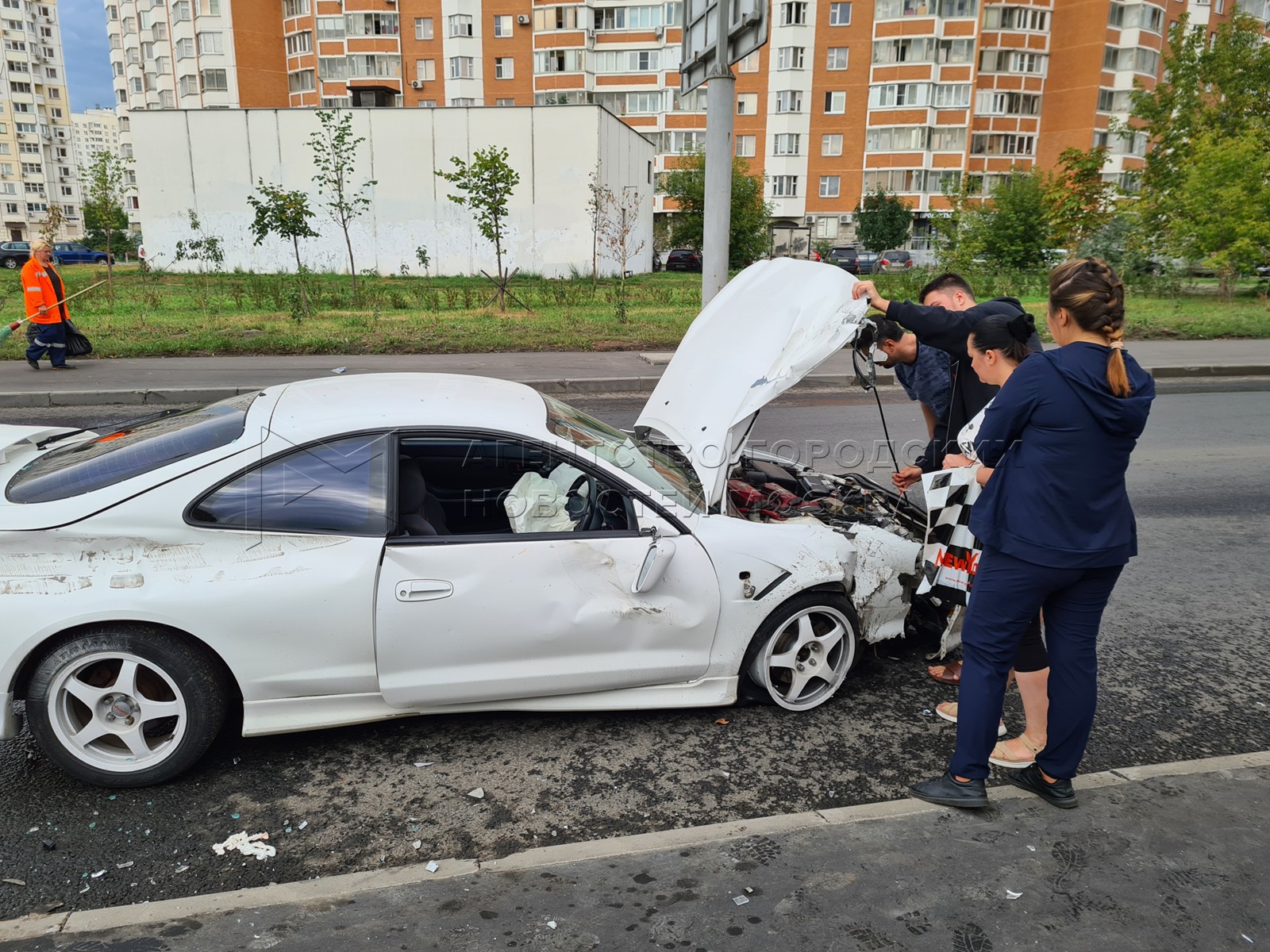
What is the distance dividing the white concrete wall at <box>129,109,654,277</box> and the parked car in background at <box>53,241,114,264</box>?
14.2 m

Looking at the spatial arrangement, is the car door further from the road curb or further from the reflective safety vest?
the reflective safety vest

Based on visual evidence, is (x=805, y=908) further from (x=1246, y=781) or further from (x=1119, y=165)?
(x=1119, y=165)

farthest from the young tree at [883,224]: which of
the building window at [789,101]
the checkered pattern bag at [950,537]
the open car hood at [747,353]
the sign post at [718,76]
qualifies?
the checkered pattern bag at [950,537]

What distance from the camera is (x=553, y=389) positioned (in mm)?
12484

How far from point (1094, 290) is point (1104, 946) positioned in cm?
202

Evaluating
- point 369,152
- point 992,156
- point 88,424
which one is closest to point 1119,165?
point 992,156

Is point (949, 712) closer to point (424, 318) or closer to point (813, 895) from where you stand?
point (813, 895)

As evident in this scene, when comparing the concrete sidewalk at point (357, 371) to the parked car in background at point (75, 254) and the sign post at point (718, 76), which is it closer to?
the sign post at point (718, 76)

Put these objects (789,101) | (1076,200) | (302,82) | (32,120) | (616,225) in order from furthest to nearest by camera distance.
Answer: (32,120), (302,82), (789,101), (616,225), (1076,200)

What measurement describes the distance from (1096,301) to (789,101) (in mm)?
66676

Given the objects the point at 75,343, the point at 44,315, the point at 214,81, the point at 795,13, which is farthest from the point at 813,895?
Answer: the point at 214,81

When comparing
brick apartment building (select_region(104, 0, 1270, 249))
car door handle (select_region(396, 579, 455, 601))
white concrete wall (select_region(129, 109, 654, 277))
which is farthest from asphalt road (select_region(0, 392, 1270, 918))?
brick apartment building (select_region(104, 0, 1270, 249))

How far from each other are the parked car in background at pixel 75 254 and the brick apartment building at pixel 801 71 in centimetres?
1974

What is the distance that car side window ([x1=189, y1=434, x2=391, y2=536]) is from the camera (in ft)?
10.8
